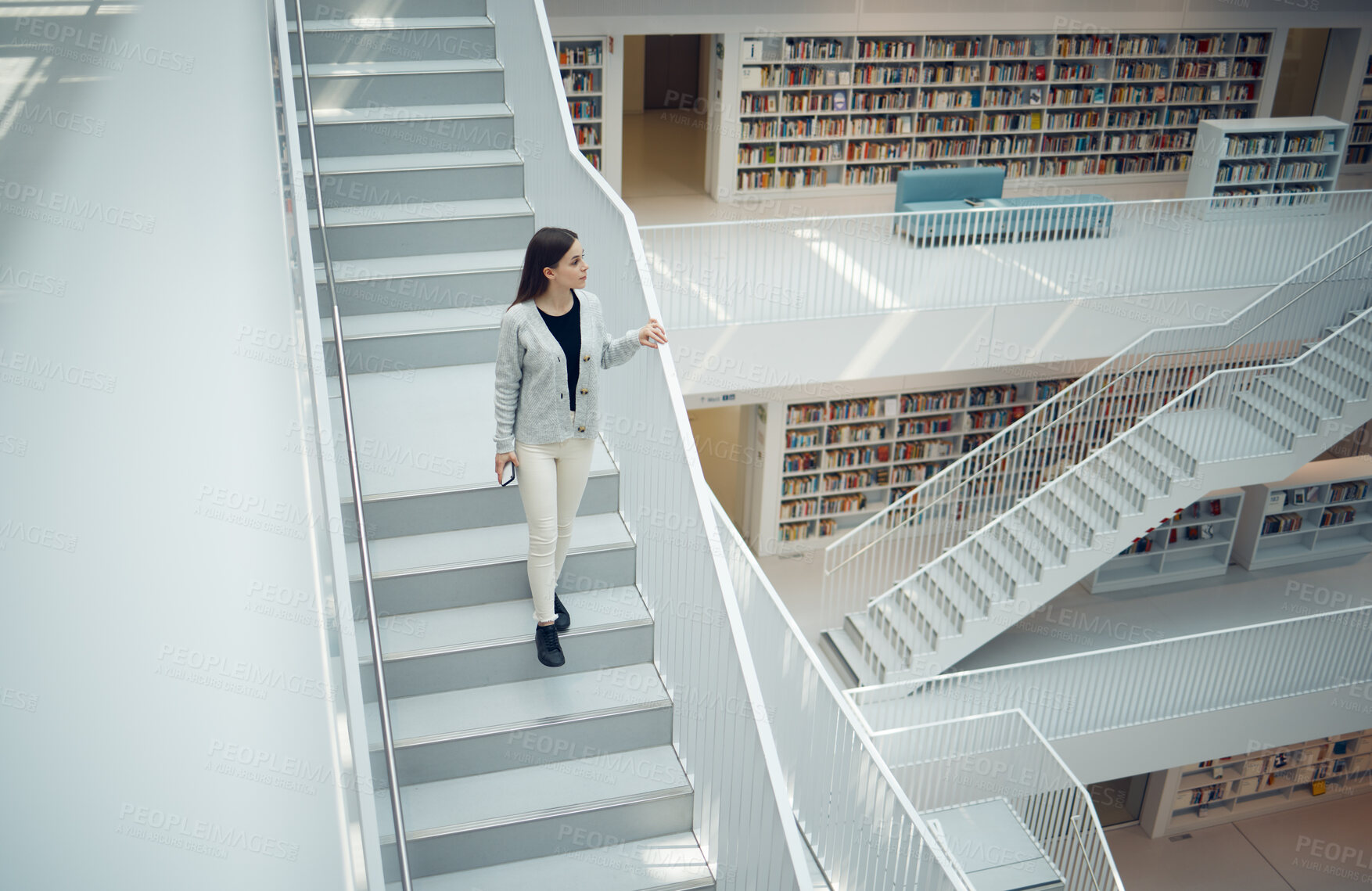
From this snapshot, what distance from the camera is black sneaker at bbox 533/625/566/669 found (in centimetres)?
343

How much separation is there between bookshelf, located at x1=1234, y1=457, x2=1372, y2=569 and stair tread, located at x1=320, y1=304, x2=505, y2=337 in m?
9.80

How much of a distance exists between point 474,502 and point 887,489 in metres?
9.55

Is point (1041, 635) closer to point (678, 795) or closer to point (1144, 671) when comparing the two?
point (1144, 671)

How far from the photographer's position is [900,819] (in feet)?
11.9

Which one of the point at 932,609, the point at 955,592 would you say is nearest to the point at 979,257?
the point at 955,592

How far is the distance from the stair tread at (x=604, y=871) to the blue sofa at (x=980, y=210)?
20.9 feet

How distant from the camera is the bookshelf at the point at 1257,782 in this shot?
11.5m

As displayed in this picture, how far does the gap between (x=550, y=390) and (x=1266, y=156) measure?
1059 centimetres

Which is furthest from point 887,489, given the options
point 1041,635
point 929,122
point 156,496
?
point 156,496

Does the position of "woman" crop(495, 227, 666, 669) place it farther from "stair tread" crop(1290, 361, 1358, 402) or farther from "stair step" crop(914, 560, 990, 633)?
"stair tread" crop(1290, 361, 1358, 402)

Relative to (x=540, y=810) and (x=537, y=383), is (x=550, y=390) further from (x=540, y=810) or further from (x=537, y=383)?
(x=540, y=810)

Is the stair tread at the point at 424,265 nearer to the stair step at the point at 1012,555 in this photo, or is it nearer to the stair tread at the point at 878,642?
the stair tread at the point at 878,642

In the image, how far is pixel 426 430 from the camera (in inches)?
158

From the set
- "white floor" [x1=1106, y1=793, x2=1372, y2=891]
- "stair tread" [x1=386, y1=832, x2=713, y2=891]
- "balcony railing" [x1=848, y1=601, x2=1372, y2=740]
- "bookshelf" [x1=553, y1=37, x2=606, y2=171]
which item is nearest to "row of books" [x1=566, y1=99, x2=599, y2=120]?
"bookshelf" [x1=553, y1=37, x2=606, y2=171]
